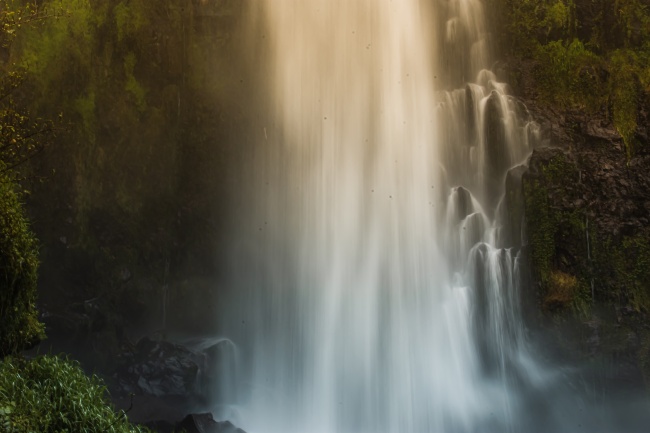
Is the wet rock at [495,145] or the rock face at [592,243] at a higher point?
the wet rock at [495,145]

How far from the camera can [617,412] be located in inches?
631

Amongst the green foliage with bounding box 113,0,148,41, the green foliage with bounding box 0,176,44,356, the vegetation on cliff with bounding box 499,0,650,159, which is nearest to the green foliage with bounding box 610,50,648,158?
the vegetation on cliff with bounding box 499,0,650,159

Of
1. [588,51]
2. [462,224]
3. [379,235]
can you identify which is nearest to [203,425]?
[379,235]

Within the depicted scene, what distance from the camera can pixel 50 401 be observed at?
8156 mm

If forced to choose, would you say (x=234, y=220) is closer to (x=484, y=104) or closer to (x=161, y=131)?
(x=161, y=131)

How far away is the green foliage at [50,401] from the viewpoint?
7.43m

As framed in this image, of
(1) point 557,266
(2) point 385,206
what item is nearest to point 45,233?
(2) point 385,206

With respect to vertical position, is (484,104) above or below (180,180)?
above

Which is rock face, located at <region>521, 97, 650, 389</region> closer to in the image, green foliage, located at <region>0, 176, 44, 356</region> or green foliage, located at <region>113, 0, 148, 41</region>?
green foliage, located at <region>0, 176, 44, 356</region>

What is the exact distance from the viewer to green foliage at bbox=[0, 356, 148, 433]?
7.43 metres

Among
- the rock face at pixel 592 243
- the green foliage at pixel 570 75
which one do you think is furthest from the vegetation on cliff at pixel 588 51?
the rock face at pixel 592 243

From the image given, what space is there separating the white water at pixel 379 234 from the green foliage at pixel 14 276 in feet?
21.3

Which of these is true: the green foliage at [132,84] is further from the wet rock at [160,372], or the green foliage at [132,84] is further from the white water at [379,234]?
the wet rock at [160,372]

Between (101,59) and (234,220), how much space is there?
6.01 m
